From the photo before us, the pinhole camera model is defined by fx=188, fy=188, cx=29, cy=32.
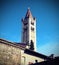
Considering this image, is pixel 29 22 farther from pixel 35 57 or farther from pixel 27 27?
pixel 35 57

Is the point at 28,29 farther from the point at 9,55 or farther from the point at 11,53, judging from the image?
the point at 9,55

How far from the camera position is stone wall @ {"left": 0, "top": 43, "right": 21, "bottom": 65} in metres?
Answer: 21.6

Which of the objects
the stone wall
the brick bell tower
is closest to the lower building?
the stone wall

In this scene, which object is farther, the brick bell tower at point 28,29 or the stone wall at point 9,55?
the brick bell tower at point 28,29

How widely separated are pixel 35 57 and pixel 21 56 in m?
4.01

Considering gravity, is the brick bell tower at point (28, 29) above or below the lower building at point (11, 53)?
above

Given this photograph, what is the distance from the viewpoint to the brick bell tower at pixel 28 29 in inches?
2286

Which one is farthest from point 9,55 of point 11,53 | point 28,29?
point 28,29

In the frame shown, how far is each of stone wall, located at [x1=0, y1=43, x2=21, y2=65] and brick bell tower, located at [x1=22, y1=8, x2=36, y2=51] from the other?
32456 millimetres

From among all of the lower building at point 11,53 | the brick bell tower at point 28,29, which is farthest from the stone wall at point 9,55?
the brick bell tower at point 28,29

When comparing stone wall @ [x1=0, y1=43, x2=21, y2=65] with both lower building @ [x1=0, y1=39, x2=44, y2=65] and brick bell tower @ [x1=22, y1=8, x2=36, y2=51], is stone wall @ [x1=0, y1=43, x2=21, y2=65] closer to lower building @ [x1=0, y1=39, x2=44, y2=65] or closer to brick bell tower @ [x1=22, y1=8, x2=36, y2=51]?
lower building @ [x1=0, y1=39, x2=44, y2=65]

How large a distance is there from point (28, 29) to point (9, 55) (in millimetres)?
37226

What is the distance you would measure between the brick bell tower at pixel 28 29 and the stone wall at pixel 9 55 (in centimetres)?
3246

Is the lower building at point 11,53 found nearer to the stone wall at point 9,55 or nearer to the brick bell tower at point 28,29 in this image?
the stone wall at point 9,55
